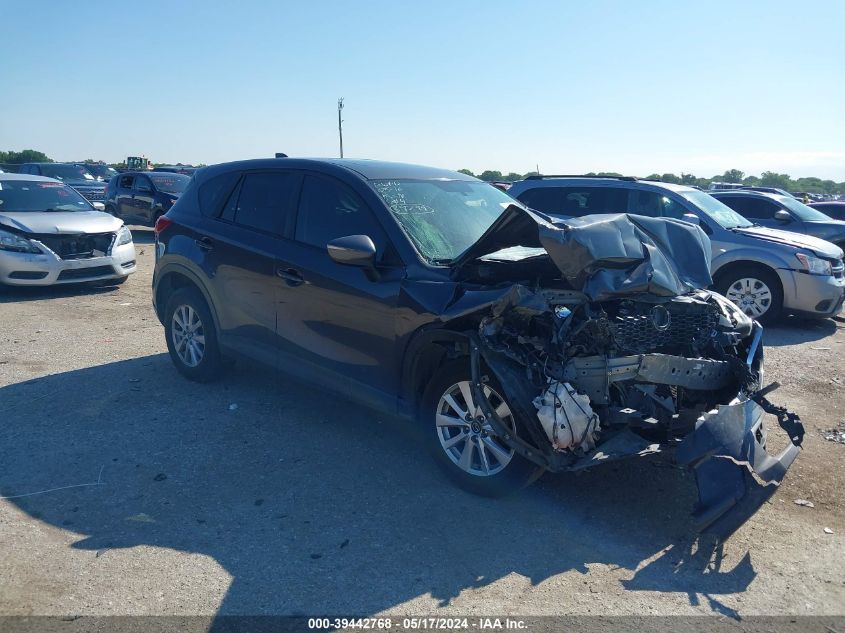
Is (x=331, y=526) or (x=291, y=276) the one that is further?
(x=291, y=276)

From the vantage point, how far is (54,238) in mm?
10109

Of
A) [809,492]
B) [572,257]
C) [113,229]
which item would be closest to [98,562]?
[572,257]

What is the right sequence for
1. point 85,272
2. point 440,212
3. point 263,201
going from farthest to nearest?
point 85,272, point 263,201, point 440,212

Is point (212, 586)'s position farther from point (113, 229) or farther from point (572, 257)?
point (113, 229)

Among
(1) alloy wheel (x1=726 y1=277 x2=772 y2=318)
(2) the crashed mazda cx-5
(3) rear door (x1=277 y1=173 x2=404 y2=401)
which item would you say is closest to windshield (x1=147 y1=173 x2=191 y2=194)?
(1) alloy wheel (x1=726 y1=277 x2=772 y2=318)

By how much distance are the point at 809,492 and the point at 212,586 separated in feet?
11.9

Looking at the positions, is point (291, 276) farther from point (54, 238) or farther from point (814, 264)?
point (814, 264)

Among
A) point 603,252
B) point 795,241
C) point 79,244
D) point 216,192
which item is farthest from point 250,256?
point 795,241

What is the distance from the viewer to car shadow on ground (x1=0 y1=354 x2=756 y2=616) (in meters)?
3.42

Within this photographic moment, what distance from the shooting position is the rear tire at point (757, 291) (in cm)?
930

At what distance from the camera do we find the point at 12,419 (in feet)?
17.7

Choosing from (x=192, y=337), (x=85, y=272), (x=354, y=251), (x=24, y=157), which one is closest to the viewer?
A: (x=354, y=251)

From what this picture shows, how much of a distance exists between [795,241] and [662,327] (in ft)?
21.7

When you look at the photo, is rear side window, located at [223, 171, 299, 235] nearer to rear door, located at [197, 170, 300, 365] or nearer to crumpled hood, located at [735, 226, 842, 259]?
rear door, located at [197, 170, 300, 365]
